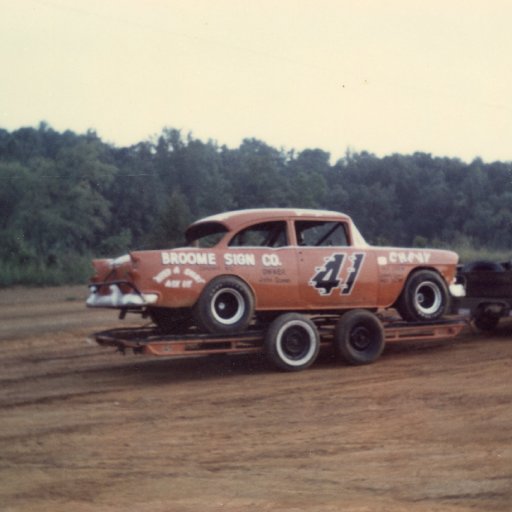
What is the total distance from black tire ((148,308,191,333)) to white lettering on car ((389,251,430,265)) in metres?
2.84

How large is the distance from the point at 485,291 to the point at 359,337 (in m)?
3.06

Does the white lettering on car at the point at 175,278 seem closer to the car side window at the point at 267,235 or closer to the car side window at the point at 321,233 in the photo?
the car side window at the point at 267,235

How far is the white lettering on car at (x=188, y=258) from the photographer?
962 cm

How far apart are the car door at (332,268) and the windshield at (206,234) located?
3.34 feet

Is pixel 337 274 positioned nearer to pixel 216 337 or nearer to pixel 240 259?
pixel 240 259

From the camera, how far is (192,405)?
8.36 metres

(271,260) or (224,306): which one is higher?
(271,260)

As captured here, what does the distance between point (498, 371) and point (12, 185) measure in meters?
42.2

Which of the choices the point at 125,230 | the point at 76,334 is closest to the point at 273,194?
the point at 125,230

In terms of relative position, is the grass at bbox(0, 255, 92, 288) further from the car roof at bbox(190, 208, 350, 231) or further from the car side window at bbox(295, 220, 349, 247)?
the car side window at bbox(295, 220, 349, 247)

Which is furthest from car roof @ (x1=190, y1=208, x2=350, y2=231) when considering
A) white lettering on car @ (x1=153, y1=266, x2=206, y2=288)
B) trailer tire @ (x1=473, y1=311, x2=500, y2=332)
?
trailer tire @ (x1=473, y1=311, x2=500, y2=332)

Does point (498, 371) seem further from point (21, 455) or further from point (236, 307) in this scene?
point (21, 455)

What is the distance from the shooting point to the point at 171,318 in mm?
10906

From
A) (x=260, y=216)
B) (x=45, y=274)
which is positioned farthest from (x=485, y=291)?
(x=45, y=274)
